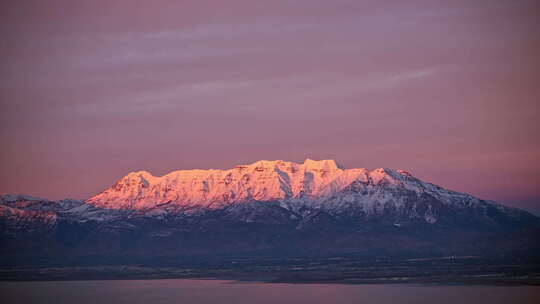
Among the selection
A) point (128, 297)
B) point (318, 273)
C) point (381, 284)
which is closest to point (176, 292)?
point (128, 297)

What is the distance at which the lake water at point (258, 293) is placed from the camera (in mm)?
128375

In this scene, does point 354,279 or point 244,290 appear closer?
point 244,290

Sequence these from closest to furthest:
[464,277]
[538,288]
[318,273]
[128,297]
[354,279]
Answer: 1. [538,288]
2. [128,297]
3. [464,277]
4. [354,279]
5. [318,273]

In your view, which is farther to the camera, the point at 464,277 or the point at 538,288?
the point at 464,277

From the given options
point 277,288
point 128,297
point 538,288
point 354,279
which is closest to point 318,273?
point 354,279

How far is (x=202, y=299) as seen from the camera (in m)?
140

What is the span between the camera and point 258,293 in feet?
488

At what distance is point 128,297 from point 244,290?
19.5 metres

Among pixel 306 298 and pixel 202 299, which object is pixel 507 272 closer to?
pixel 306 298

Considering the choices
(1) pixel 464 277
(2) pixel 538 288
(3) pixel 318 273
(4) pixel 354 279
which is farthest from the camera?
(3) pixel 318 273

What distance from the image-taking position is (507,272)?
550 feet

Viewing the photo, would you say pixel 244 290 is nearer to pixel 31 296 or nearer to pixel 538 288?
pixel 31 296

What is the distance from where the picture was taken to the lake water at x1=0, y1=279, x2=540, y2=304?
12838 cm

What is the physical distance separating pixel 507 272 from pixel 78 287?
3162 inches
